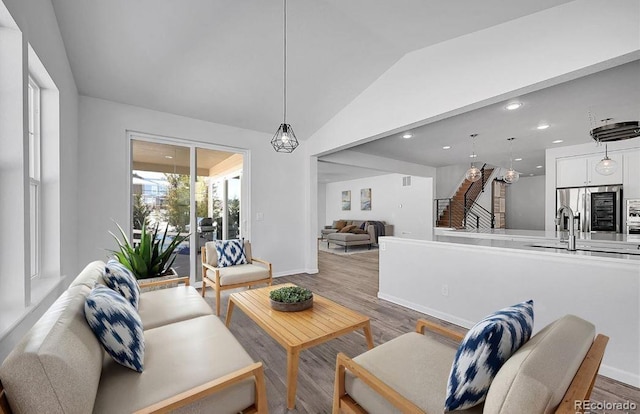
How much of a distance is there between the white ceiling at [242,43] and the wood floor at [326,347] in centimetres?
282

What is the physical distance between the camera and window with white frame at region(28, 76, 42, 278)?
2087mm

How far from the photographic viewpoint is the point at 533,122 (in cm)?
404

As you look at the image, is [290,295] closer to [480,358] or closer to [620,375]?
[480,358]

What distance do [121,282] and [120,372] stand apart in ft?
2.62

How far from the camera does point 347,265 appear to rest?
6.05m

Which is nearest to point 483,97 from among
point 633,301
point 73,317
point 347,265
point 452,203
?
point 633,301

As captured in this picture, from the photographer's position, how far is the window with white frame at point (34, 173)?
209cm

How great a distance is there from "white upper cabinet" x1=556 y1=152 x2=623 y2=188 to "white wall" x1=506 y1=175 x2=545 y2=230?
5.11 m

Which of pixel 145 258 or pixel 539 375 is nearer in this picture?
pixel 539 375

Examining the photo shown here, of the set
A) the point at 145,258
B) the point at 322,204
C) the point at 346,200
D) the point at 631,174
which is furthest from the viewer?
the point at 322,204

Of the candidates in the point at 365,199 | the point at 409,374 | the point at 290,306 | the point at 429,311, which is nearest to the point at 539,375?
the point at 409,374

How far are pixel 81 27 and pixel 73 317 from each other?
2658 mm

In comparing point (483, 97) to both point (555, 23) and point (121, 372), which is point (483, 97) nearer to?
point (555, 23)

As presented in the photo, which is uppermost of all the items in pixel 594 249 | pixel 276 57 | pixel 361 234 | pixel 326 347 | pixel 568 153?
pixel 276 57
